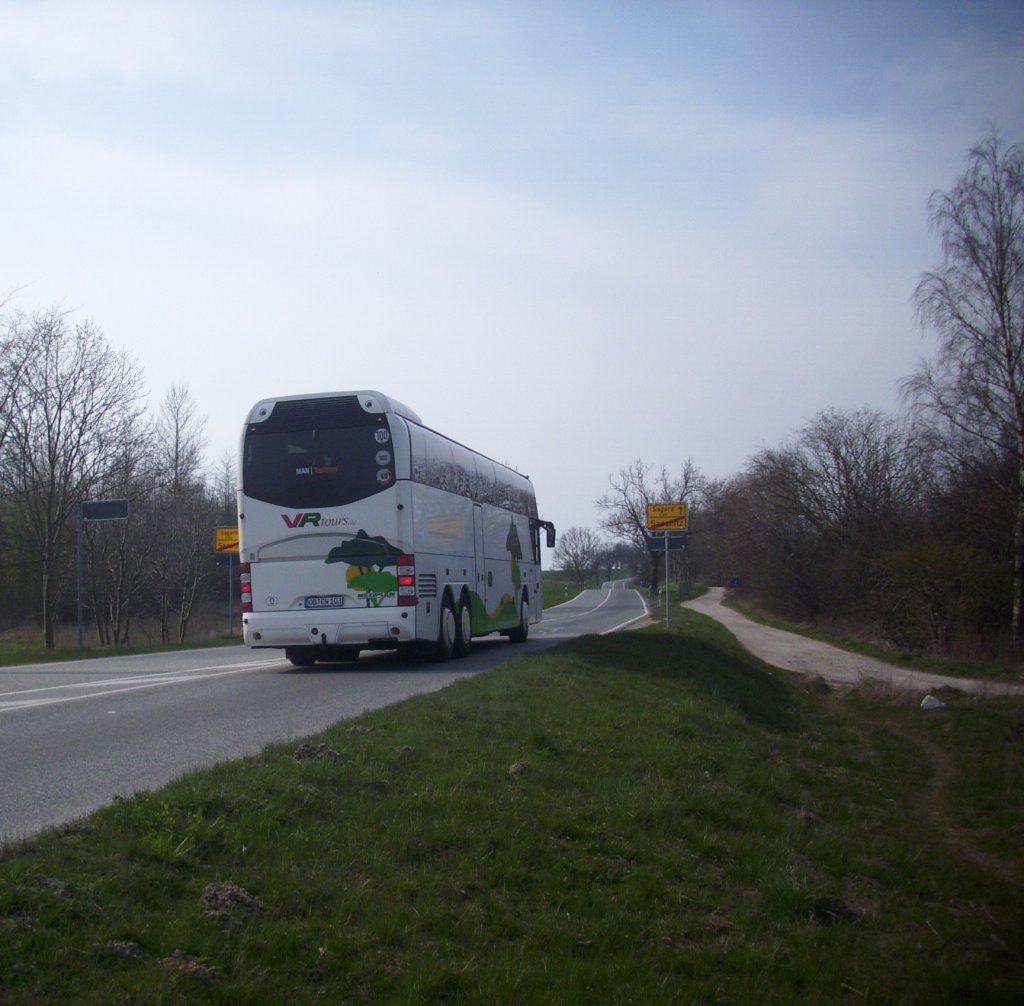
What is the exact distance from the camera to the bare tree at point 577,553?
141 m

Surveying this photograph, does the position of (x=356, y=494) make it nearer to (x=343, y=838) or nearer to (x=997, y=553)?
(x=343, y=838)

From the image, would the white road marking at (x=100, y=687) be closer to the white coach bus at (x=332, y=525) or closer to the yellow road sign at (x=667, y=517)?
the white coach bus at (x=332, y=525)

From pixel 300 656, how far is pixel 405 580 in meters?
3.23

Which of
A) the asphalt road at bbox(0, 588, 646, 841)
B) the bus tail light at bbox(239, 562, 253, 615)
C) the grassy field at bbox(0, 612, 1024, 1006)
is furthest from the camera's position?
the bus tail light at bbox(239, 562, 253, 615)

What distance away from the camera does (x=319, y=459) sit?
51.3ft

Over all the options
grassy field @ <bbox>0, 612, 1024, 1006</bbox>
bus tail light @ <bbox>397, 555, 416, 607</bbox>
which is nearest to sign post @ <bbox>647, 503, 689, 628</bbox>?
bus tail light @ <bbox>397, 555, 416, 607</bbox>

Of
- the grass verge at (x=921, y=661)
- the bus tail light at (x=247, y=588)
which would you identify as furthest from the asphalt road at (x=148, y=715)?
the grass verge at (x=921, y=661)

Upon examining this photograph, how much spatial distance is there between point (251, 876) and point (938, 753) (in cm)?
1136

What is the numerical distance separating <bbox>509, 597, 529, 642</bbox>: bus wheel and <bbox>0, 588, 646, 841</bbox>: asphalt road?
4.80m

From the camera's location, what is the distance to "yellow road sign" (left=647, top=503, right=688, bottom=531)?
26.5 metres

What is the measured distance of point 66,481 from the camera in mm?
30969

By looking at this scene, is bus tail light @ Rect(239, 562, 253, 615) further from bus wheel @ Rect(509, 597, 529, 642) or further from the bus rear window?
bus wheel @ Rect(509, 597, 529, 642)

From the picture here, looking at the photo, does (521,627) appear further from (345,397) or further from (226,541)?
(226,541)

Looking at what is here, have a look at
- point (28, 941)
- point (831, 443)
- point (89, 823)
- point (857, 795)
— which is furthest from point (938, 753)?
point (831, 443)
